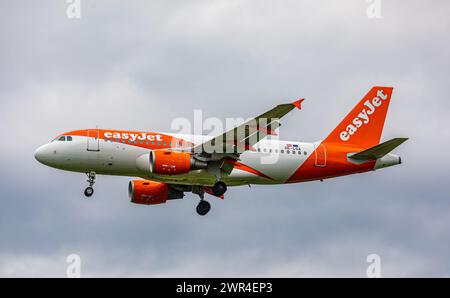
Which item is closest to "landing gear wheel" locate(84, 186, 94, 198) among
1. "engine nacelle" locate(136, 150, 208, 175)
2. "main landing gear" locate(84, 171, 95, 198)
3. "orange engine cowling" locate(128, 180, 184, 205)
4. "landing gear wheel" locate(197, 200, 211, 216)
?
"main landing gear" locate(84, 171, 95, 198)

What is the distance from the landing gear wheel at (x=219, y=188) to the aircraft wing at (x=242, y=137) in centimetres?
161

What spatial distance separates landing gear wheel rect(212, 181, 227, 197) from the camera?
199 feet

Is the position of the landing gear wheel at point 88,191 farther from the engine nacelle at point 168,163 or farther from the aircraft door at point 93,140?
the engine nacelle at point 168,163

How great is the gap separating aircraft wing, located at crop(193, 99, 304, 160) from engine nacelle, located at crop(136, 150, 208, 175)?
0.87 meters

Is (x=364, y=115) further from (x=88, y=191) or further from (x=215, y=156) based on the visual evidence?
(x=88, y=191)

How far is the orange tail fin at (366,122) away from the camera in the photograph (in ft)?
215

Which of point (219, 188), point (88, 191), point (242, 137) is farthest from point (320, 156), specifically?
point (88, 191)

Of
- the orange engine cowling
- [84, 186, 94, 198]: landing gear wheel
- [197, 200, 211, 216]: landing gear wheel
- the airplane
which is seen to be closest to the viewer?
→ the airplane

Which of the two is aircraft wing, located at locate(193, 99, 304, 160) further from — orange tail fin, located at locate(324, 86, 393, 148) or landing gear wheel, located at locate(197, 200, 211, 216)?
orange tail fin, located at locate(324, 86, 393, 148)

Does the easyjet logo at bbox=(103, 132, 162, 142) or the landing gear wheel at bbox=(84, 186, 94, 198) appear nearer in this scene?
the landing gear wheel at bbox=(84, 186, 94, 198)

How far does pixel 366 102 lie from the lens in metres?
67.3
